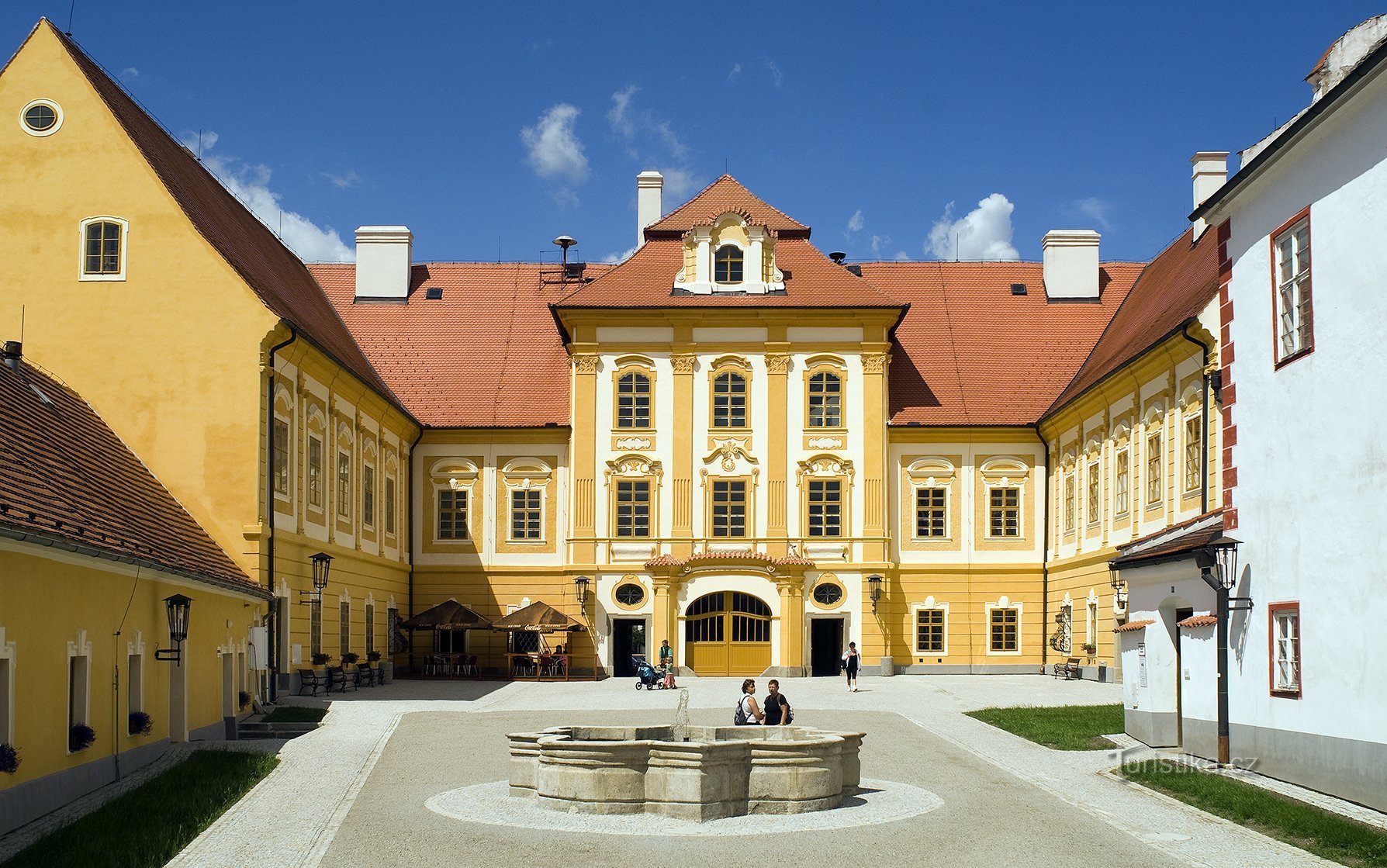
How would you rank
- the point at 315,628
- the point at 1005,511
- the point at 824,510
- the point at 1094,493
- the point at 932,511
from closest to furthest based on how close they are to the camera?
the point at 315,628 < the point at 1094,493 < the point at 824,510 < the point at 932,511 < the point at 1005,511

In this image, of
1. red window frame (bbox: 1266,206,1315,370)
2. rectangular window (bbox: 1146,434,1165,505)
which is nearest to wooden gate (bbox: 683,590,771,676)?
rectangular window (bbox: 1146,434,1165,505)

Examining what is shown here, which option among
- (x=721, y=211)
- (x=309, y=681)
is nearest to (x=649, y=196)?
(x=721, y=211)

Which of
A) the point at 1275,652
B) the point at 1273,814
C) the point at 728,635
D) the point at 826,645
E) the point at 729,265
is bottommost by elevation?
the point at 826,645

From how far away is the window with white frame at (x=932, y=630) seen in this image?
144 ft

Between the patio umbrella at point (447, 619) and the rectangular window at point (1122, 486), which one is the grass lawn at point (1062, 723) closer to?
the rectangular window at point (1122, 486)

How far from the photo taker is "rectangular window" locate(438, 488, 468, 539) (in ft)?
147

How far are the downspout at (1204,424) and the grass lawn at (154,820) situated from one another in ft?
59.6

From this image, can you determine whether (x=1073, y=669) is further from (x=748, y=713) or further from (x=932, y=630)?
(x=748, y=713)

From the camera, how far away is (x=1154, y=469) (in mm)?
33906

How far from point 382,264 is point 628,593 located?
45.3ft

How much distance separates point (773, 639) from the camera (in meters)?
42.3

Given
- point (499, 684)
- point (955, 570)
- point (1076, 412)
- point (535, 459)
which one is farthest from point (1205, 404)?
point (535, 459)

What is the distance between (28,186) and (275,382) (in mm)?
5810

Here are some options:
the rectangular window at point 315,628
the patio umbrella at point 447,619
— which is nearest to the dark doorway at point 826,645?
the patio umbrella at point 447,619
